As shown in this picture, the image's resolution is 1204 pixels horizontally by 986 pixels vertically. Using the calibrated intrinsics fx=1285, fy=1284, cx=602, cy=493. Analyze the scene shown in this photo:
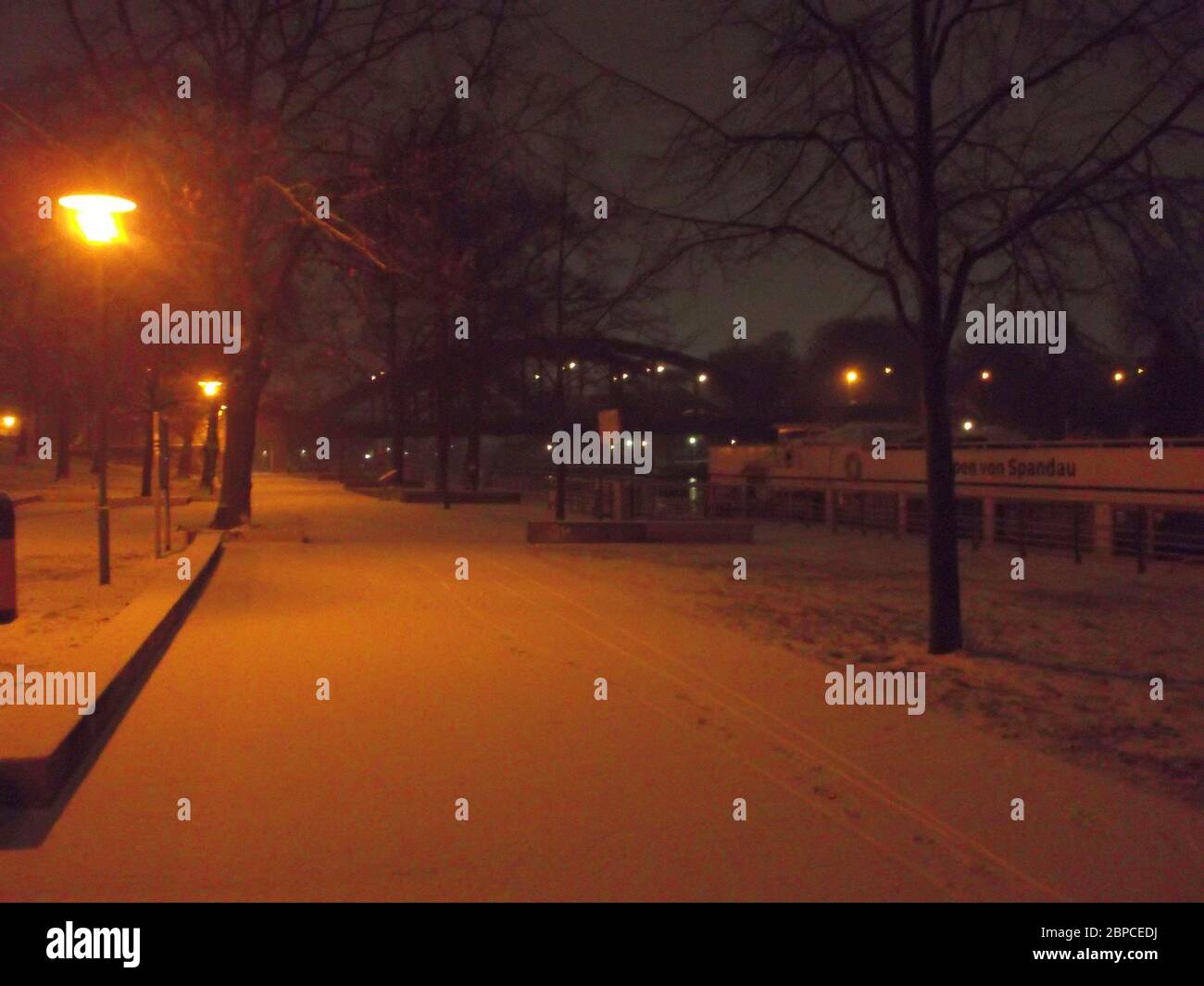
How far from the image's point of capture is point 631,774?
769cm

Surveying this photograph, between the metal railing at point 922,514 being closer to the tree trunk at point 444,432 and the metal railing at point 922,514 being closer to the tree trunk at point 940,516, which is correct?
the tree trunk at point 444,432

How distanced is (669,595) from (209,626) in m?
5.95

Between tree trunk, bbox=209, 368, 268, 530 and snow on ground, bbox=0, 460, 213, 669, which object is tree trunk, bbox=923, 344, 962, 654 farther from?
tree trunk, bbox=209, 368, 268, 530

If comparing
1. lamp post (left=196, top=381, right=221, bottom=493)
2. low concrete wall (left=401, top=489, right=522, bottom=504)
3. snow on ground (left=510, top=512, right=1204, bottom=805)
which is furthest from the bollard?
lamp post (left=196, top=381, right=221, bottom=493)

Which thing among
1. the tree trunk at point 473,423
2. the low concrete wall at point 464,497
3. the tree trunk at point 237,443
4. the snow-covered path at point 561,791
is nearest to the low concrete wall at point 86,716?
the snow-covered path at point 561,791

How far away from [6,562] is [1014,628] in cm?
1003

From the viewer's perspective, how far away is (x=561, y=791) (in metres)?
7.34

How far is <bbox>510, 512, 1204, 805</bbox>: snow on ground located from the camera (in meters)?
8.88

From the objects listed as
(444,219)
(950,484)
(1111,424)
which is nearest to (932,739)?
(950,484)

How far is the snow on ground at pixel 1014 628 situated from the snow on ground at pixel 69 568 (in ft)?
21.9

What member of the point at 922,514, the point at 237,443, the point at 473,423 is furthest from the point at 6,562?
the point at 473,423

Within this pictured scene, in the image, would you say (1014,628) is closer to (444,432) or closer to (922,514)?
(922,514)

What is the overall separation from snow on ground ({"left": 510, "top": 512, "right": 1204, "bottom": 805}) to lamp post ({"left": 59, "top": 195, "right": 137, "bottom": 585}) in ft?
22.8

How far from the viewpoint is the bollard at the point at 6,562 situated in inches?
386
